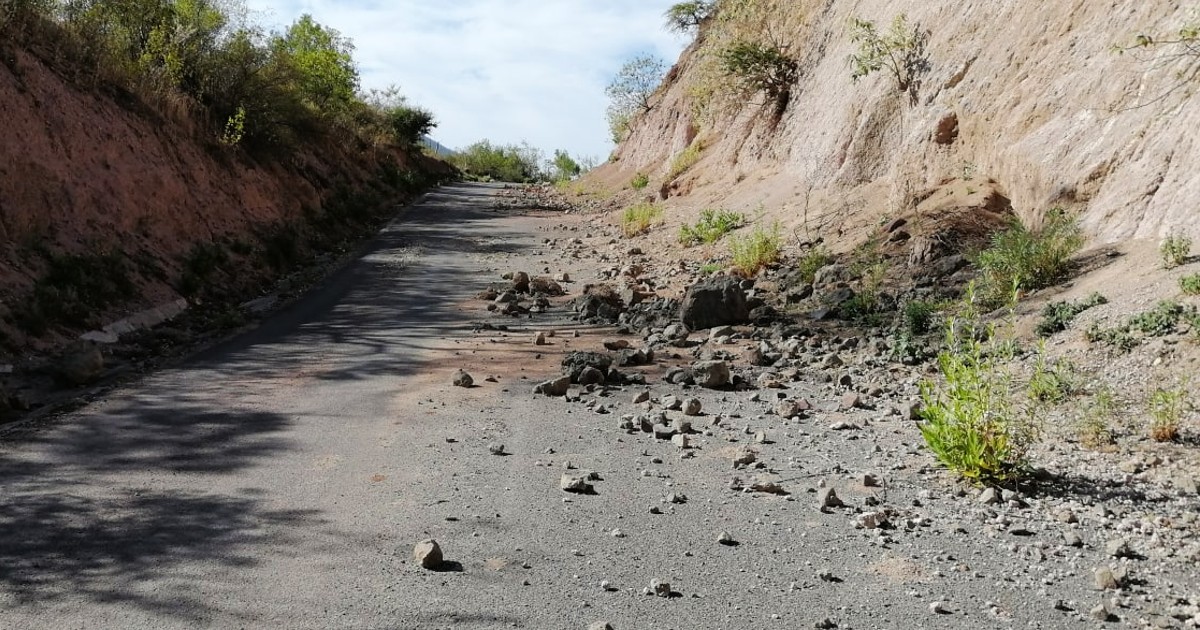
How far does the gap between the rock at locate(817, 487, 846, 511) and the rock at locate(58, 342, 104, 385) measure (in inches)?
264

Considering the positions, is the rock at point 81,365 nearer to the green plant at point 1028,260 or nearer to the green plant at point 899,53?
the green plant at point 1028,260

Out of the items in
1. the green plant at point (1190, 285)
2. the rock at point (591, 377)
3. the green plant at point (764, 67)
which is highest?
the green plant at point (764, 67)

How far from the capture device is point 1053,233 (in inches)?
327

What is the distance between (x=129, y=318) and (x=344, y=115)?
21886 mm

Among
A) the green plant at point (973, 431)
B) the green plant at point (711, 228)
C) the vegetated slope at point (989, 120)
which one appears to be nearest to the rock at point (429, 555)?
the green plant at point (973, 431)

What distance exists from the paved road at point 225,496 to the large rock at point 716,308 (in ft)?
9.64

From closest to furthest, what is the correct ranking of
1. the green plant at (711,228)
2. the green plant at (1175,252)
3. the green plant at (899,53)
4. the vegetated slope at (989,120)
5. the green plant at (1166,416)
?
the green plant at (1166,416) → the green plant at (1175,252) → the vegetated slope at (989,120) → the green plant at (899,53) → the green plant at (711,228)

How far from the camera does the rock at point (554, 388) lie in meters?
7.23

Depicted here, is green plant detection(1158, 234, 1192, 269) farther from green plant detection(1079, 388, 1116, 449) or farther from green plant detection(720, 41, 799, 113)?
green plant detection(720, 41, 799, 113)

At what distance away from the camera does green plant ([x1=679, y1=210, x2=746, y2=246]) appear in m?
15.4

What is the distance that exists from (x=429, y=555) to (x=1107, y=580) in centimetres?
290

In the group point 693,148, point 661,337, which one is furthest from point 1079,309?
point 693,148

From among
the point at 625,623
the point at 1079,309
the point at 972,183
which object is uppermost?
the point at 972,183

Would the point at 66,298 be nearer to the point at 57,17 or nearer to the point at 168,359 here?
the point at 168,359
